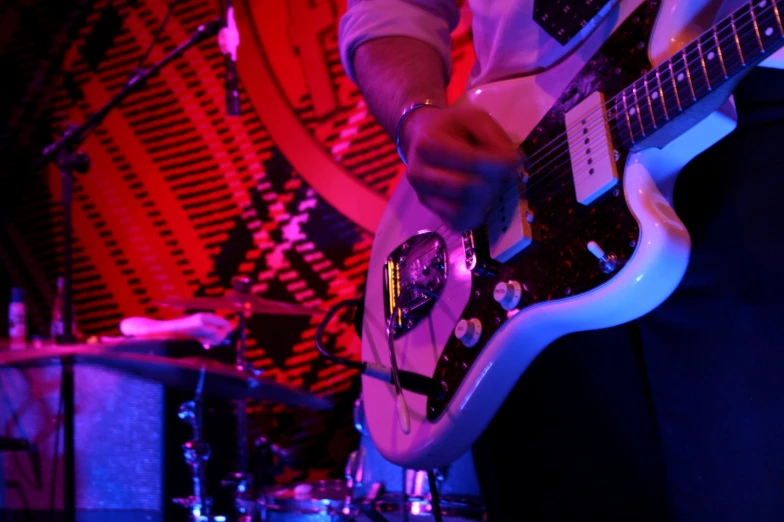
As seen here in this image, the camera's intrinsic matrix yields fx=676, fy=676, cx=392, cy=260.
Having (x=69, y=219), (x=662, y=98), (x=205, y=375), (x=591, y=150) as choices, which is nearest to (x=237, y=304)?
(x=205, y=375)

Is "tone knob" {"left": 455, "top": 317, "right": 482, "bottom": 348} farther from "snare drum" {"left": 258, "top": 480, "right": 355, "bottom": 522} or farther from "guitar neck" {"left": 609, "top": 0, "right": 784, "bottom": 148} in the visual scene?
"snare drum" {"left": 258, "top": 480, "right": 355, "bottom": 522}

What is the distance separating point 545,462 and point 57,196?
128 inches

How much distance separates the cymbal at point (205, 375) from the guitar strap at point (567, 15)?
1.58 m

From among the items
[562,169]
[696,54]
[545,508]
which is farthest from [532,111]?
[545,508]

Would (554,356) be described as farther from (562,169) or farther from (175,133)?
(175,133)

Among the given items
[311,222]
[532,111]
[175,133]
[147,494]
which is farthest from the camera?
[175,133]

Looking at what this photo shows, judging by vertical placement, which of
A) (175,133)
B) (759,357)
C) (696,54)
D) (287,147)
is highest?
(175,133)

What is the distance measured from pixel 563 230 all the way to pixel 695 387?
24 cm

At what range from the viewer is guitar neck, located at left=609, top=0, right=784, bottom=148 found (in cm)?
62

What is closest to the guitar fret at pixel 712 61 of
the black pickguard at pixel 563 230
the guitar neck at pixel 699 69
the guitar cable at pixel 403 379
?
the guitar neck at pixel 699 69

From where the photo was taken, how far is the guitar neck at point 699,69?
2.05ft

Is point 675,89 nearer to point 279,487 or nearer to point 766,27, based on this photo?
point 766,27

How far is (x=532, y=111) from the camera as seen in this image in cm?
97

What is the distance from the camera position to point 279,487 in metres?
2.33
